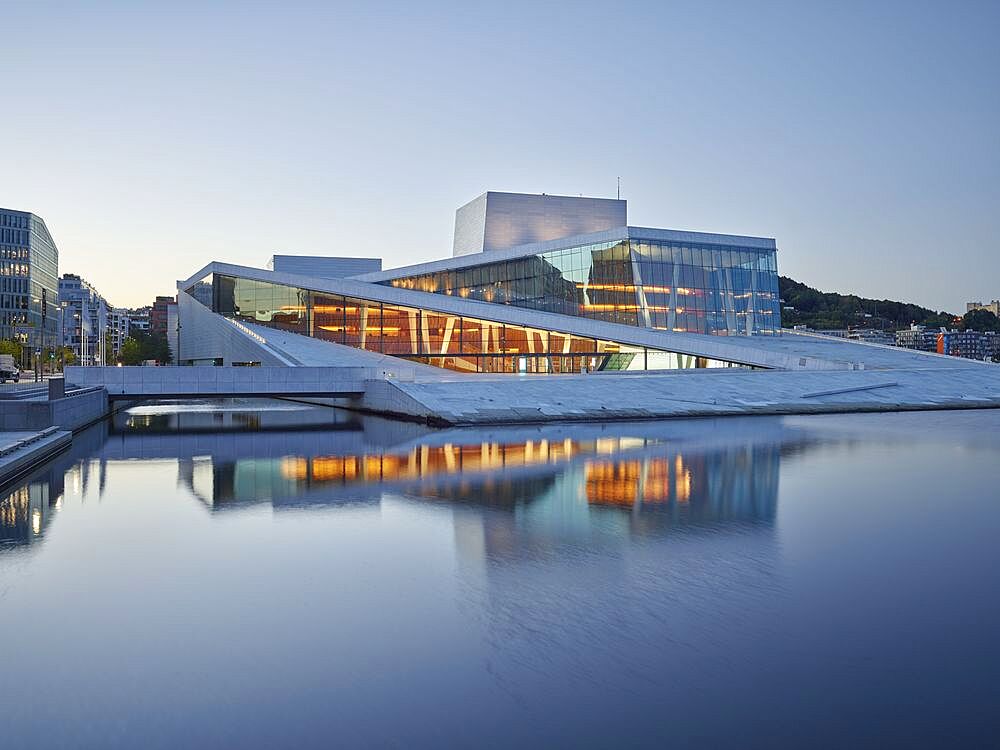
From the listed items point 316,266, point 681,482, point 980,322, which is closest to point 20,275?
point 316,266

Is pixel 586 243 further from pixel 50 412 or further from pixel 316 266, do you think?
pixel 50 412

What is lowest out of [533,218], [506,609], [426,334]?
[506,609]

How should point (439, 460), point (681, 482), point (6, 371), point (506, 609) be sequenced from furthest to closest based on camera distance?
1. point (6, 371)
2. point (439, 460)
3. point (681, 482)
4. point (506, 609)

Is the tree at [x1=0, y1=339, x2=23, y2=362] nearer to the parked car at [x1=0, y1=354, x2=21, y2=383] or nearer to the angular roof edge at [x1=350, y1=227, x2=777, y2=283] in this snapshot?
the parked car at [x1=0, y1=354, x2=21, y2=383]

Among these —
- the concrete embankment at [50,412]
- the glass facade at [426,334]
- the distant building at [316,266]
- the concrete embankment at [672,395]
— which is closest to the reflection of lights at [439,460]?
the concrete embankment at [50,412]

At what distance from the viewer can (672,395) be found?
96.2 ft

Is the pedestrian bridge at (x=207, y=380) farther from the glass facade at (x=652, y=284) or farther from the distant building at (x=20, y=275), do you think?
the distant building at (x=20, y=275)

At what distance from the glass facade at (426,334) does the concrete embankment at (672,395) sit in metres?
8.36

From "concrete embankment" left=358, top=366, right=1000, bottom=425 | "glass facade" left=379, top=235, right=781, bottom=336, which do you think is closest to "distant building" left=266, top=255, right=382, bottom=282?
"glass facade" left=379, top=235, right=781, bottom=336

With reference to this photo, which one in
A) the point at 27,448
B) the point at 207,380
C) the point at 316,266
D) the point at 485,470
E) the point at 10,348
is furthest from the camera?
the point at 10,348

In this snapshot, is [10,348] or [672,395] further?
[10,348]

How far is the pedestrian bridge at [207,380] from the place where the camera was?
1192 inches

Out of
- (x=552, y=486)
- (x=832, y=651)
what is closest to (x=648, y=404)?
(x=552, y=486)

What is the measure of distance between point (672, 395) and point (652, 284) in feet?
48.0
